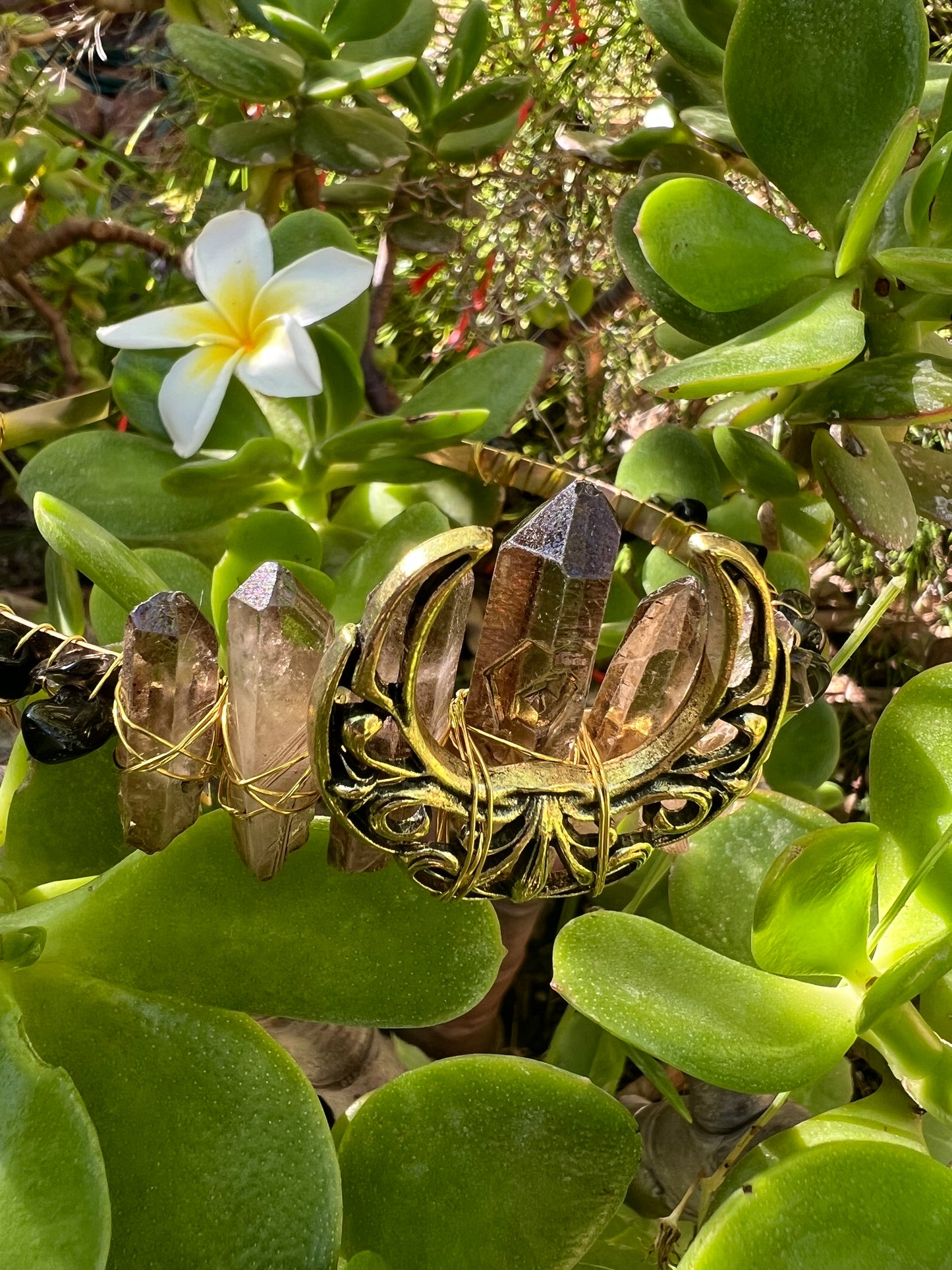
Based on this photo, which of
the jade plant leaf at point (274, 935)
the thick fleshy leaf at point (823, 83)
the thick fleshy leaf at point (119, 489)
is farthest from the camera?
the thick fleshy leaf at point (119, 489)

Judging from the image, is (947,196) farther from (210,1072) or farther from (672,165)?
(210,1072)

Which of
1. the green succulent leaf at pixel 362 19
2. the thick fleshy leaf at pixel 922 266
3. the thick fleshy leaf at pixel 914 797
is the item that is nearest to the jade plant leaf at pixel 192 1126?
the thick fleshy leaf at pixel 914 797

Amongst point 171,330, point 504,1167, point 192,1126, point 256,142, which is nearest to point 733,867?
point 504,1167

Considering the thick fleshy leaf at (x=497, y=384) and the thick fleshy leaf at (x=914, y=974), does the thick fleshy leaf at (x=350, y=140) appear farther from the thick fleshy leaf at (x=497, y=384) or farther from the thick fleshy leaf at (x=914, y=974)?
the thick fleshy leaf at (x=914, y=974)

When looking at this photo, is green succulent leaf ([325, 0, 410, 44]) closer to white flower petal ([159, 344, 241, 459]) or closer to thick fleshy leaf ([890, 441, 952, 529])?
white flower petal ([159, 344, 241, 459])

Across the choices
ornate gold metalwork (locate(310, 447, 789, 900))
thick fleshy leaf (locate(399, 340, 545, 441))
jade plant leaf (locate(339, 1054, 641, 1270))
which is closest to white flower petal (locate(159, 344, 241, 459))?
thick fleshy leaf (locate(399, 340, 545, 441))

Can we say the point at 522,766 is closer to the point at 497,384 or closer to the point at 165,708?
the point at 165,708

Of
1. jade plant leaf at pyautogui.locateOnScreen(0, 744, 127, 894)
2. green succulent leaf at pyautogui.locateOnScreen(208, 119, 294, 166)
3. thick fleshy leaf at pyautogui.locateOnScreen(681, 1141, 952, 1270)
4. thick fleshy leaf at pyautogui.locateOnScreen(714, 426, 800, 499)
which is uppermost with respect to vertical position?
green succulent leaf at pyautogui.locateOnScreen(208, 119, 294, 166)
